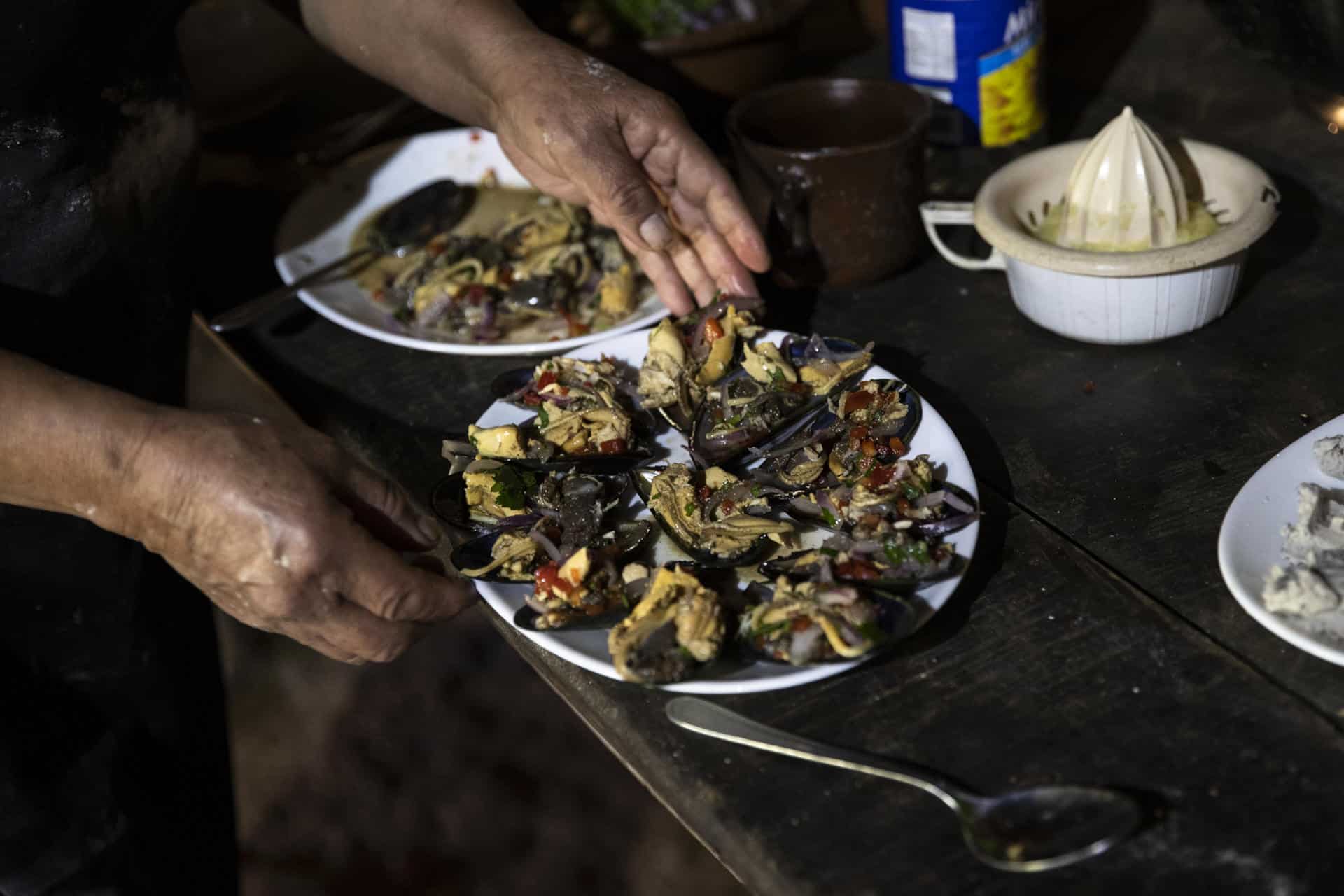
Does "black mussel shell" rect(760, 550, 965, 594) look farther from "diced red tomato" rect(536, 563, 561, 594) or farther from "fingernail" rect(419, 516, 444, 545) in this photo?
"fingernail" rect(419, 516, 444, 545)

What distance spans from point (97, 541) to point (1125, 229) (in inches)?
67.5

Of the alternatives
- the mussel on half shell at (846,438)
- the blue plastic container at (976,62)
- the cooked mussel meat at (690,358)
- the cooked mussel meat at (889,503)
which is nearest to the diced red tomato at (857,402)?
the mussel on half shell at (846,438)

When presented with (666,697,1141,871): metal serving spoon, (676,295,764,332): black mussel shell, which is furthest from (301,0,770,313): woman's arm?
(666,697,1141,871): metal serving spoon

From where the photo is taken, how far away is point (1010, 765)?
1.20 metres

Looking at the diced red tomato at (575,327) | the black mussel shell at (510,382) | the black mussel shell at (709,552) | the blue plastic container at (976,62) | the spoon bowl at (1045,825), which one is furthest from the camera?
the blue plastic container at (976,62)

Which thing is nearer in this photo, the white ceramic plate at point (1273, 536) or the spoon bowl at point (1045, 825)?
the spoon bowl at point (1045, 825)

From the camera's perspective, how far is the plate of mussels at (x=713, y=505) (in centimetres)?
129

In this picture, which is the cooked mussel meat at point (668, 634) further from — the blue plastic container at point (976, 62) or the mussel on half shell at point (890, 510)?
the blue plastic container at point (976, 62)

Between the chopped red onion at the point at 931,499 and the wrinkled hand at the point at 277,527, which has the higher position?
the wrinkled hand at the point at 277,527

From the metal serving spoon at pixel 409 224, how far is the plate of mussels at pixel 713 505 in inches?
24.2

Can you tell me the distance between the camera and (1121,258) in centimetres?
164

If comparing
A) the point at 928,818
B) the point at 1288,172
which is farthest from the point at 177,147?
the point at 1288,172

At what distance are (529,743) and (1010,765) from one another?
2580 millimetres

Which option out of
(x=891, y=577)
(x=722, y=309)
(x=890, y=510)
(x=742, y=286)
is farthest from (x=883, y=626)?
(x=742, y=286)
